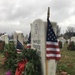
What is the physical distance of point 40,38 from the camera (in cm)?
582

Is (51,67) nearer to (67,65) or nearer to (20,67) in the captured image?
(20,67)

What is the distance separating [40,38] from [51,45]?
0.39 m

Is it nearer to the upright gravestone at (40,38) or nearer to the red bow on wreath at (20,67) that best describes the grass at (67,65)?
the red bow on wreath at (20,67)

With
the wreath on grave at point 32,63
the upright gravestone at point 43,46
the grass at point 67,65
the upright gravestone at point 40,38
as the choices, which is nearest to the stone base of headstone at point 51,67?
A: the upright gravestone at point 43,46

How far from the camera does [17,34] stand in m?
9.69

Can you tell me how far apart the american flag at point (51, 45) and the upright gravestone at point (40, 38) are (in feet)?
0.39

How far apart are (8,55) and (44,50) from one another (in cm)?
269

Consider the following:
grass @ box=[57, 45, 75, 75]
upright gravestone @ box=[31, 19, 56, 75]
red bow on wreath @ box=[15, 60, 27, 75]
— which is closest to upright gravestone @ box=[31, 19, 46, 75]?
upright gravestone @ box=[31, 19, 56, 75]

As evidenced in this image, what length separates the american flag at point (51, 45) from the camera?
218 inches

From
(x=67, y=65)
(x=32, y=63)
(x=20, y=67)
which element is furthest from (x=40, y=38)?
(x=67, y=65)

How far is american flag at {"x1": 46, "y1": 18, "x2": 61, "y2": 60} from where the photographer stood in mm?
5531

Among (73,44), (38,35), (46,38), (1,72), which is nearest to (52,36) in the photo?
(46,38)

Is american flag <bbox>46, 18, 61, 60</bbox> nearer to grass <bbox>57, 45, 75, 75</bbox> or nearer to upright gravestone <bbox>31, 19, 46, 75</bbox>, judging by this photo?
upright gravestone <bbox>31, 19, 46, 75</bbox>

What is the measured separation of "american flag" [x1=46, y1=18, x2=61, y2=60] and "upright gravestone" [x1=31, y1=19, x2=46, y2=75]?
0.39 ft
